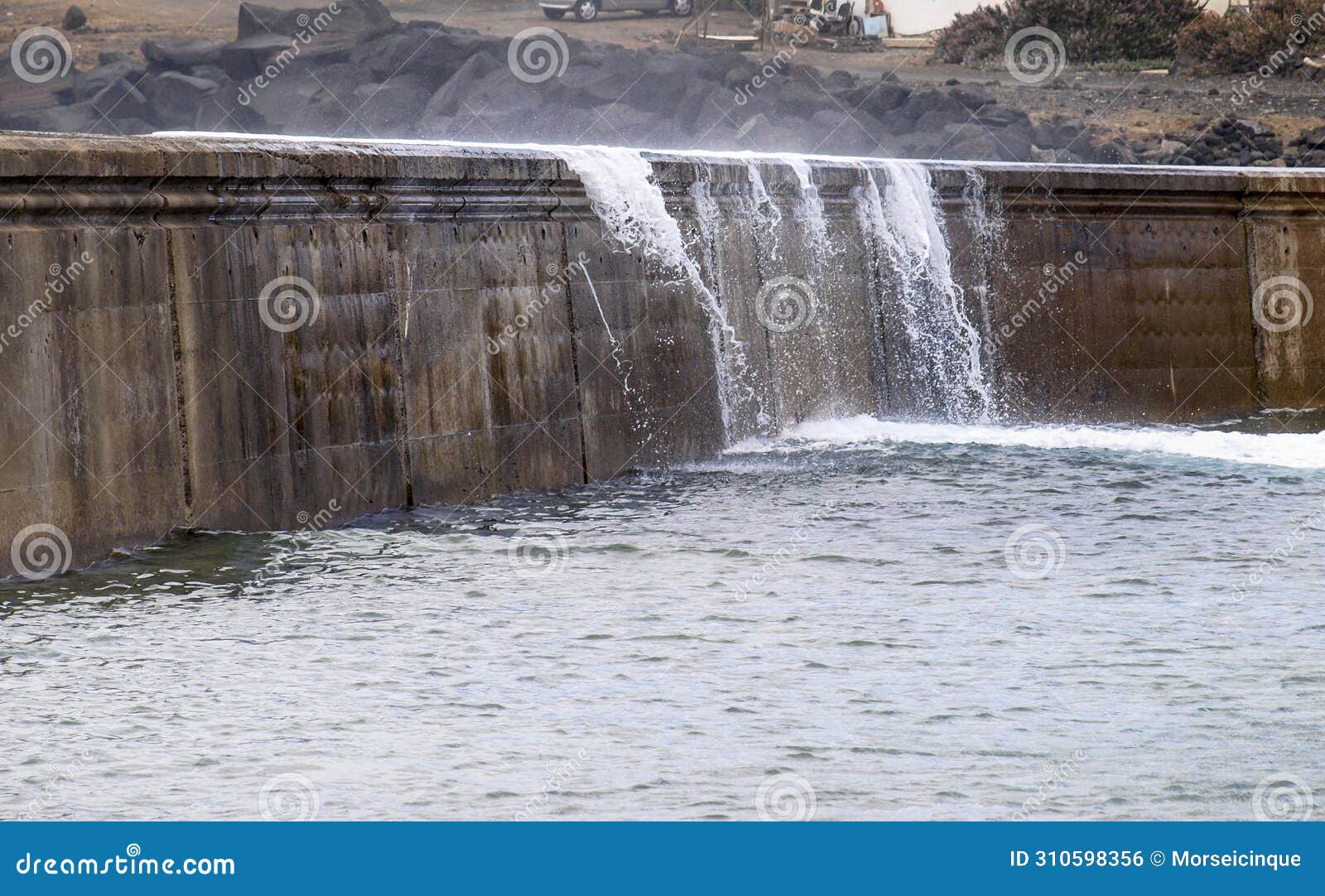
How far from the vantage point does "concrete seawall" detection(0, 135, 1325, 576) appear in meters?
10.4

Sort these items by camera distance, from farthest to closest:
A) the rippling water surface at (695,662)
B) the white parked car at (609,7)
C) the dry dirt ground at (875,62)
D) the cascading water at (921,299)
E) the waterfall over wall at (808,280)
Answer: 1. the white parked car at (609,7)
2. the dry dirt ground at (875,62)
3. the cascading water at (921,299)
4. the waterfall over wall at (808,280)
5. the rippling water surface at (695,662)

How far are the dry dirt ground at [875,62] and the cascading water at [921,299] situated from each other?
26501 mm

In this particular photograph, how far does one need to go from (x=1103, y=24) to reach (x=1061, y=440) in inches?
1410

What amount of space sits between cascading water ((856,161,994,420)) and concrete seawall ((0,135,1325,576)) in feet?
0.59

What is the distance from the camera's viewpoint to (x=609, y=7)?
168 ft

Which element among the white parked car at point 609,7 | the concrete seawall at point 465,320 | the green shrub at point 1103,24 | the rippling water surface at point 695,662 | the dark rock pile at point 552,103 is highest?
the white parked car at point 609,7

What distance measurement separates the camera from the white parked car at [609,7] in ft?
167

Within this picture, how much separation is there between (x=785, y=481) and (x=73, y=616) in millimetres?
6380

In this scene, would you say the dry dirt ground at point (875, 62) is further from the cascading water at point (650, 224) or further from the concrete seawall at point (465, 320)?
the cascading water at point (650, 224)

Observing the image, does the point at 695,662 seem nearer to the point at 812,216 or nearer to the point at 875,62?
the point at 812,216

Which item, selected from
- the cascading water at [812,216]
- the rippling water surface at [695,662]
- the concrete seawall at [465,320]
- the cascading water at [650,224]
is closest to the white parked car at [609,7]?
the concrete seawall at [465,320]

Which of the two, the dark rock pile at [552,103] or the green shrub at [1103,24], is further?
the green shrub at [1103,24]
